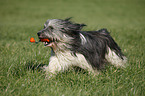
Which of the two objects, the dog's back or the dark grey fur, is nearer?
the dark grey fur

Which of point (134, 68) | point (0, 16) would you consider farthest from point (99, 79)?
point (0, 16)

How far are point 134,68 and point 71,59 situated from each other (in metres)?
1.25

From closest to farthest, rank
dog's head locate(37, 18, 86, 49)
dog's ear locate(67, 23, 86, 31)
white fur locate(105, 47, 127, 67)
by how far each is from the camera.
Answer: dog's head locate(37, 18, 86, 49)
dog's ear locate(67, 23, 86, 31)
white fur locate(105, 47, 127, 67)

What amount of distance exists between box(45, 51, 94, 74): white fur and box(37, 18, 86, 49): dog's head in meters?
0.18

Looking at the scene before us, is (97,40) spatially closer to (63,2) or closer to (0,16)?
(0,16)

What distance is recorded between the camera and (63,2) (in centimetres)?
2370

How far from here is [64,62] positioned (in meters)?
3.00

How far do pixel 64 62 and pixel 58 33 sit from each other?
56 cm

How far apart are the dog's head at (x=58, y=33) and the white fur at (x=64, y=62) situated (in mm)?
182

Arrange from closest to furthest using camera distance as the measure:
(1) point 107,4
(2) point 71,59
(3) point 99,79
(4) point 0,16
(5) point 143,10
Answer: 1. (3) point 99,79
2. (2) point 71,59
3. (4) point 0,16
4. (5) point 143,10
5. (1) point 107,4

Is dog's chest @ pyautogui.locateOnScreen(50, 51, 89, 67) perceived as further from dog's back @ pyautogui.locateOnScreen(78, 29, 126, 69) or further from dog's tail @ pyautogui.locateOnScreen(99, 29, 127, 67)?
dog's tail @ pyautogui.locateOnScreen(99, 29, 127, 67)

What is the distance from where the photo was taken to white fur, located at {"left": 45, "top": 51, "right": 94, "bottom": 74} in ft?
9.78

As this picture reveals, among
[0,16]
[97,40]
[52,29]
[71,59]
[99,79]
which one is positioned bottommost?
[0,16]

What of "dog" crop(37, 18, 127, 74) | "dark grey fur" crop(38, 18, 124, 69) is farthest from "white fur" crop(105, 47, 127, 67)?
"dog" crop(37, 18, 127, 74)
